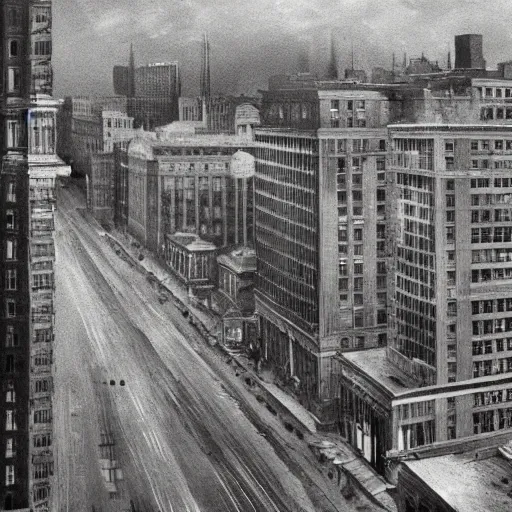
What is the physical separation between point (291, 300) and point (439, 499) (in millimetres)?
7640

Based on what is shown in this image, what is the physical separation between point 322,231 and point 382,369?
3.93 metres

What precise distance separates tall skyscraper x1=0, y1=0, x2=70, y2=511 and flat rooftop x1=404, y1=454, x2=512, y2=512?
26.2 ft

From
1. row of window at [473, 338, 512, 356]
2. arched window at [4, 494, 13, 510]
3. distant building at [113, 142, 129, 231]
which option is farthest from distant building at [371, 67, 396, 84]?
arched window at [4, 494, 13, 510]

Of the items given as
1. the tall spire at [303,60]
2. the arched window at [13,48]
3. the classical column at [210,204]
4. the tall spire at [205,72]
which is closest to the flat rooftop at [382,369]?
the classical column at [210,204]

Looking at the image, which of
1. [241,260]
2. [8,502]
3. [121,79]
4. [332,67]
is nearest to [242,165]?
[241,260]

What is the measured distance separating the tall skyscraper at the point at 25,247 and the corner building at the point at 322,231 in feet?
21.0

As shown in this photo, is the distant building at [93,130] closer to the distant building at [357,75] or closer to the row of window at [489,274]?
the distant building at [357,75]

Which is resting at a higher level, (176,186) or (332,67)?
(332,67)

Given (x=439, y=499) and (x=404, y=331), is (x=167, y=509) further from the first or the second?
(x=404, y=331)

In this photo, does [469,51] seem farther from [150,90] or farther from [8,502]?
[8,502]

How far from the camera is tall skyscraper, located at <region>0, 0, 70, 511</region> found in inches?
738

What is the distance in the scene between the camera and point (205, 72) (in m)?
21.4

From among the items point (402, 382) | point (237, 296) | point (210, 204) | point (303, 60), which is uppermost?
point (303, 60)

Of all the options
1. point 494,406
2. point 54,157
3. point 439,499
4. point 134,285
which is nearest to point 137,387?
point 134,285
